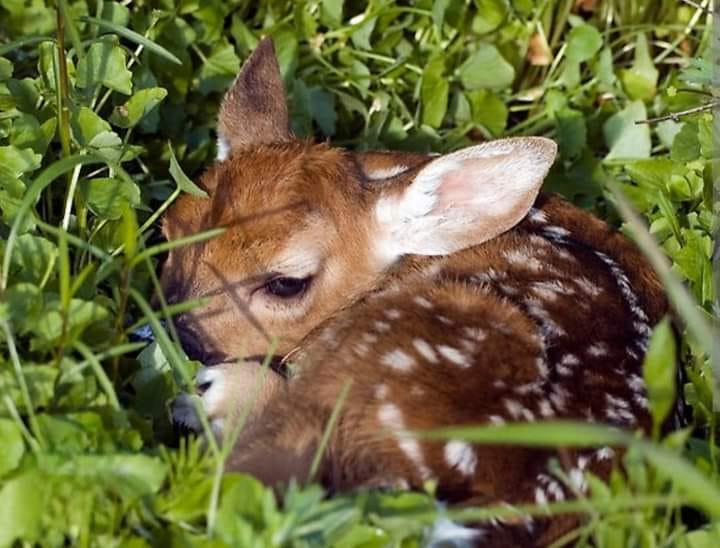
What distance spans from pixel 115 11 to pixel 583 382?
1951 mm

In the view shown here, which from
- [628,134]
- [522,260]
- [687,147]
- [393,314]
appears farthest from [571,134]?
[393,314]

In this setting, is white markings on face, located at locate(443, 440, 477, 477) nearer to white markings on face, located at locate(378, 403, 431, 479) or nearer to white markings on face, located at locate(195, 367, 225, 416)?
white markings on face, located at locate(378, 403, 431, 479)

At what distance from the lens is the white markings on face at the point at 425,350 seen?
3.11 m

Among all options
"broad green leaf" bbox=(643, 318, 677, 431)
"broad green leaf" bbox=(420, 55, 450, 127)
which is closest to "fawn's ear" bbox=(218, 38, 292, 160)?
"broad green leaf" bbox=(420, 55, 450, 127)

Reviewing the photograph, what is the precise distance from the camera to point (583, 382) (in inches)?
126

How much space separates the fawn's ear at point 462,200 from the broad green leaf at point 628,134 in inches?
41.2

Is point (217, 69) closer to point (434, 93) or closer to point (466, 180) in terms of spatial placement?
point (434, 93)

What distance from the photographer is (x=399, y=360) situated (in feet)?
10.2

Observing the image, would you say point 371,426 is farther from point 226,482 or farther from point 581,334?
point 581,334

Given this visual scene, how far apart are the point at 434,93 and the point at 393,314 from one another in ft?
5.35

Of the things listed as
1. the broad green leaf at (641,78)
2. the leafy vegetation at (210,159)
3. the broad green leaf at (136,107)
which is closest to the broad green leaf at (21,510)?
the leafy vegetation at (210,159)

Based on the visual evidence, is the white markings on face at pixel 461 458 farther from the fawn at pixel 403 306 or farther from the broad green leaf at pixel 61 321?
the broad green leaf at pixel 61 321

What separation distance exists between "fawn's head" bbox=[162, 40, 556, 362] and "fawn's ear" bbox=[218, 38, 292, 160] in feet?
0.32

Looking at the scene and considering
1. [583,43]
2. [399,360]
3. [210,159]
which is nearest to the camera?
[399,360]
